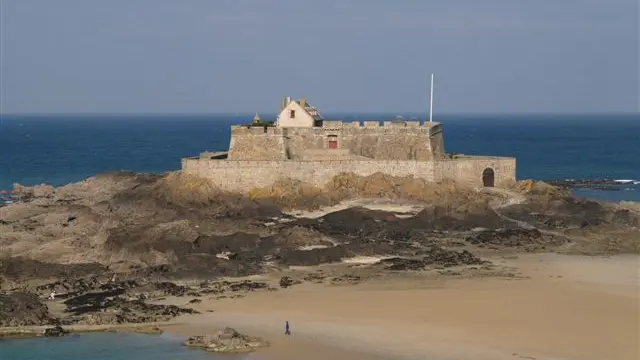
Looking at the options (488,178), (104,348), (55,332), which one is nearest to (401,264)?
(104,348)

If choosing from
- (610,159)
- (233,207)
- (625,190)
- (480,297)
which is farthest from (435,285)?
(610,159)

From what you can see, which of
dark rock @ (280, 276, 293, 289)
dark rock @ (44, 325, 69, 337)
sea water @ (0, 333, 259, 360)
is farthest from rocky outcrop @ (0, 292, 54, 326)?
dark rock @ (280, 276, 293, 289)

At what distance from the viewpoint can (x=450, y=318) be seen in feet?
A: 99.2

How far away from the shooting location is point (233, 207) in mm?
47656

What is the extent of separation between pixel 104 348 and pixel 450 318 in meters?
9.76

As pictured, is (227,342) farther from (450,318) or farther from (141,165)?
→ (141,165)

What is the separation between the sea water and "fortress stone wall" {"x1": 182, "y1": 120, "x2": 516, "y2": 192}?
21763mm

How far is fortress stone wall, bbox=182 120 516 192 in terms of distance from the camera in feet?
164

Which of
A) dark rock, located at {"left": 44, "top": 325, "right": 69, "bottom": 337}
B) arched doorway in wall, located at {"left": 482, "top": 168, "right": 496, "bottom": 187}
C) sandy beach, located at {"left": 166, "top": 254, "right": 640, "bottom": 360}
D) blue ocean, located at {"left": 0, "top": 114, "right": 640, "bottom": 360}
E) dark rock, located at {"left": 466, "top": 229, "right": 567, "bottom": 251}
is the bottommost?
blue ocean, located at {"left": 0, "top": 114, "right": 640, "bottom": 360}

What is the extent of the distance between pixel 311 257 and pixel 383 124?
16.6 m

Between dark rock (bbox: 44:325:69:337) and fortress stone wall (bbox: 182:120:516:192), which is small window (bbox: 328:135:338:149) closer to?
fortress stone wall (bbox: 182:120:516:192)

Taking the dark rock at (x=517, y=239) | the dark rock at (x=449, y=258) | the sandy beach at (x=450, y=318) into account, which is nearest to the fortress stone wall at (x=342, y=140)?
the dark rock at (x=517, y=239)

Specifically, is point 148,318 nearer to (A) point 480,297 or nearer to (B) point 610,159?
(A) point 480,297

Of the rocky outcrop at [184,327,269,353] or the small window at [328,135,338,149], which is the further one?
the small window at [328,135,338,149]
